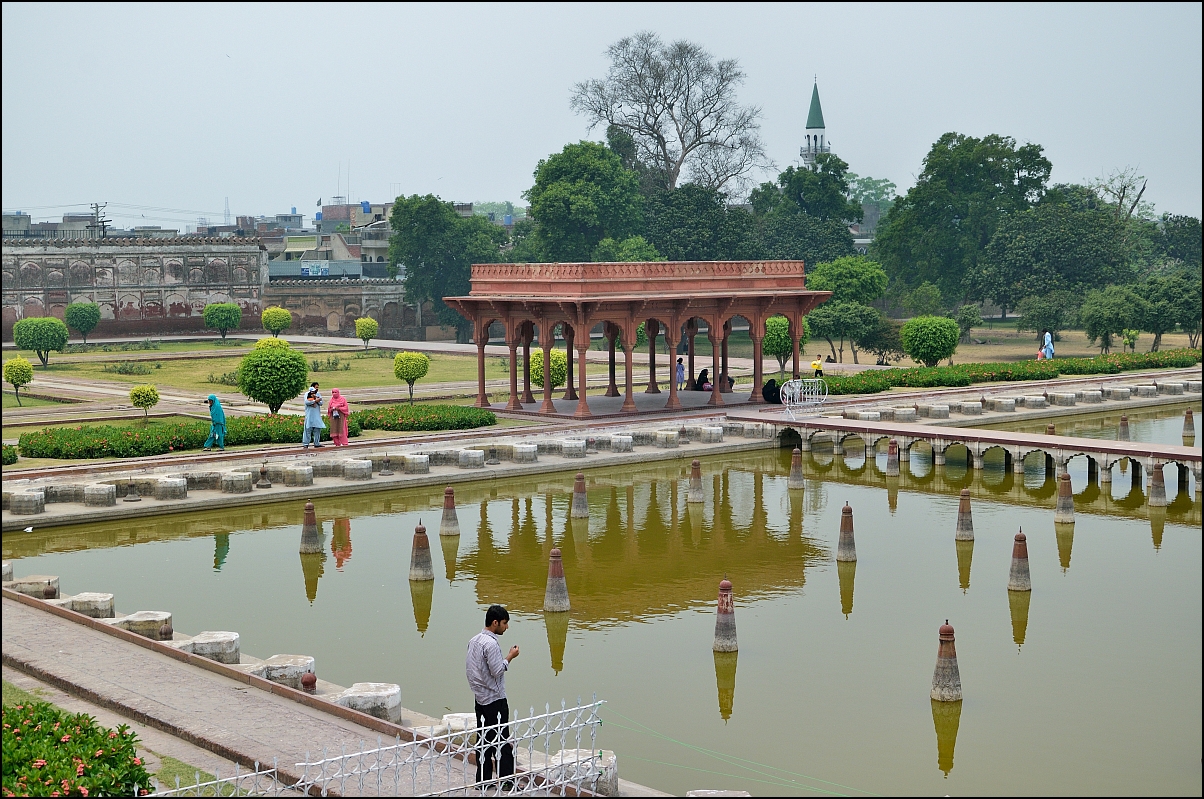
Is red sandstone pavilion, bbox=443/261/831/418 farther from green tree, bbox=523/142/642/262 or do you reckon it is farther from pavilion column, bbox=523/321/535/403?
green tree, bbox=523/142/642/262

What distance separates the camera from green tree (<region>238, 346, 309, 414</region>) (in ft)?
102

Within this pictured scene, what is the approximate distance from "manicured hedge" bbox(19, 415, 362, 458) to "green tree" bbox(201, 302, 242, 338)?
132ft

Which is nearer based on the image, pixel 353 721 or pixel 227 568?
pixel 353 721

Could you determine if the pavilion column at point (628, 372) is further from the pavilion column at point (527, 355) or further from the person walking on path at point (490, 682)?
the person walking on path at point (490, 682)

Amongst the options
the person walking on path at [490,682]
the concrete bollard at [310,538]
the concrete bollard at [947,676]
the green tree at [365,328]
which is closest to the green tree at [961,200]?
the green tree at [365,328]

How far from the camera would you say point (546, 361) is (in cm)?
3272

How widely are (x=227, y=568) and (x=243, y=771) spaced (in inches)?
383

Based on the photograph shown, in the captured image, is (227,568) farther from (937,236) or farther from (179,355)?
(937,236)

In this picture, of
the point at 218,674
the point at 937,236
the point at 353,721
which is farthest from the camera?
the point at 937,236

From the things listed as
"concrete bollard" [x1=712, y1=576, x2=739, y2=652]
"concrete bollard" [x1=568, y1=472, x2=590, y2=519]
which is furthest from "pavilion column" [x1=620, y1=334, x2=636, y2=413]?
"concrete bollard" [x1=712, y1=576, x2=739, y2=652]

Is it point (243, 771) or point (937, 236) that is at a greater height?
point (937, 236)

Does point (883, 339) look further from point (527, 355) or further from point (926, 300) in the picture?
point (527, 355)

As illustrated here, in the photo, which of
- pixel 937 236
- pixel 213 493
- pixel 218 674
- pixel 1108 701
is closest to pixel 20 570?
pixel 213 493

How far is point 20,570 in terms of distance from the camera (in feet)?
62.4
